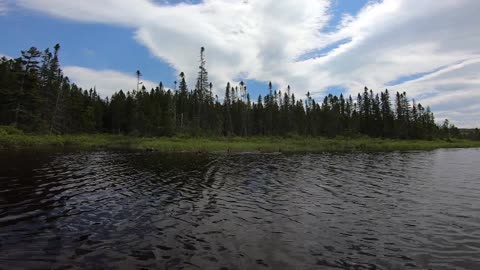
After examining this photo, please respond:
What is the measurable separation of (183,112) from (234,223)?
403 feet

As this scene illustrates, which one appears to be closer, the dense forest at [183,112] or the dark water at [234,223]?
the dark water at [234,223]

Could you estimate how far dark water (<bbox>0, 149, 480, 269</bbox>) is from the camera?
10.6 m

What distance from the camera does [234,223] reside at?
1487 centimetres

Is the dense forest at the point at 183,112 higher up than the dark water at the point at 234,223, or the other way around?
the dense forest at the point at 183,112

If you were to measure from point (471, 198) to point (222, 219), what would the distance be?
16100mm

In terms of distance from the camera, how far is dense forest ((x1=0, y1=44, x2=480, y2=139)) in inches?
3332

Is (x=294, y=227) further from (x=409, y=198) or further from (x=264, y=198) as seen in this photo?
(x=409, y=198)

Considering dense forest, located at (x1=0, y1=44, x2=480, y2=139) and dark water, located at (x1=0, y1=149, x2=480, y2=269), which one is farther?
dense forest, located at (x1=0, y1=44, x2=480, y2=139)

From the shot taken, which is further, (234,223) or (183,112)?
(183,112)

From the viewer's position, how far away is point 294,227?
14.4 metres

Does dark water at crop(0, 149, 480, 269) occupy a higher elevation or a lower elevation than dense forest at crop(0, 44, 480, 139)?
lower

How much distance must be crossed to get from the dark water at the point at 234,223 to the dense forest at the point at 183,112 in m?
70.1

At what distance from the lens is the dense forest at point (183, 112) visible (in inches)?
3332

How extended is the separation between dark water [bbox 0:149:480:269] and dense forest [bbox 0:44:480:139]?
70.1 metres
